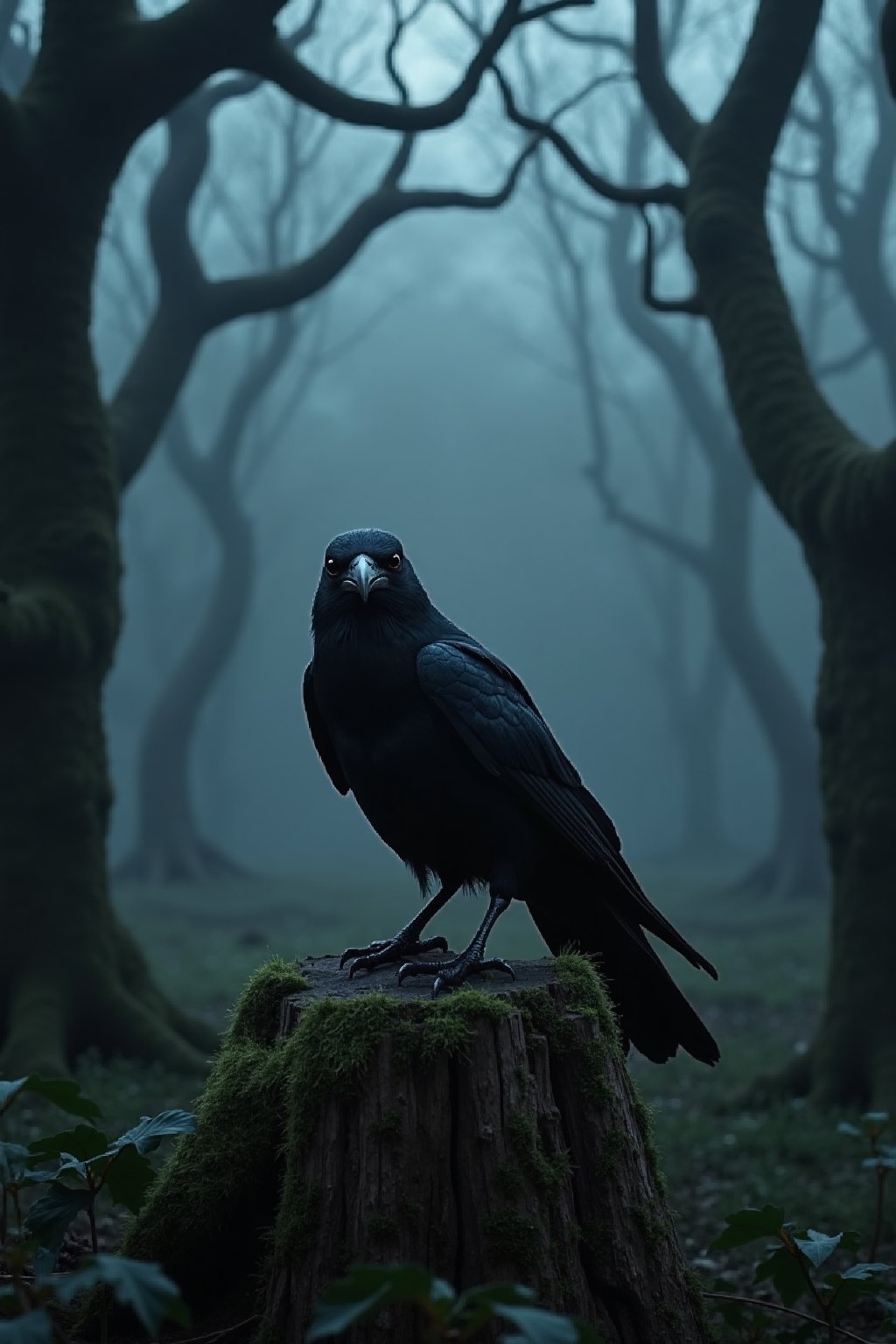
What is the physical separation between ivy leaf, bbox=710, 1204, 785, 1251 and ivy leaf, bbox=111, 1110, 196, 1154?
1065 millimetres

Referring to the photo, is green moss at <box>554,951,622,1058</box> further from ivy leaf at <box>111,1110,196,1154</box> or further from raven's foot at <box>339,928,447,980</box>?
ivy leaf at <box>111,1110,196,1154</box>

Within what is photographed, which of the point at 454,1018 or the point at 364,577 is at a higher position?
the point at 364,577

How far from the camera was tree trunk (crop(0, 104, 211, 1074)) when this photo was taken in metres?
6.27

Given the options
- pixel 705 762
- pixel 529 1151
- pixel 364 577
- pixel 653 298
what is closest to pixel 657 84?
pixel 653 298

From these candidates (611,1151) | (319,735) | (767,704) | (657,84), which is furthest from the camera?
(767,704)

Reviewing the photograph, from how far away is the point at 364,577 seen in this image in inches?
124

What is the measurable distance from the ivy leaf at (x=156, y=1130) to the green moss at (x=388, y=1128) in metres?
0.35

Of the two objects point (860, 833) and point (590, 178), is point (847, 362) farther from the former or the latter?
point (860, 833)

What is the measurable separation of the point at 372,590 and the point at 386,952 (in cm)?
92

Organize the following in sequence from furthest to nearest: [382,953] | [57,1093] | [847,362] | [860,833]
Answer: [847,362], [860,833], [382,953], [57,1093]

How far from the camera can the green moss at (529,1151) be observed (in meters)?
2.61

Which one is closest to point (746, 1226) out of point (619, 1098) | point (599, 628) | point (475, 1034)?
point (619, 1098)

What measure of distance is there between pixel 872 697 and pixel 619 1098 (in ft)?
12.8

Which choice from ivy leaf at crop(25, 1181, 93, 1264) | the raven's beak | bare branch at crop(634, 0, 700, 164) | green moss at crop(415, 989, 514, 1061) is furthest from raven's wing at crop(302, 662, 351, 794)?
bare branch at crop(634, 0, 700, 164)
